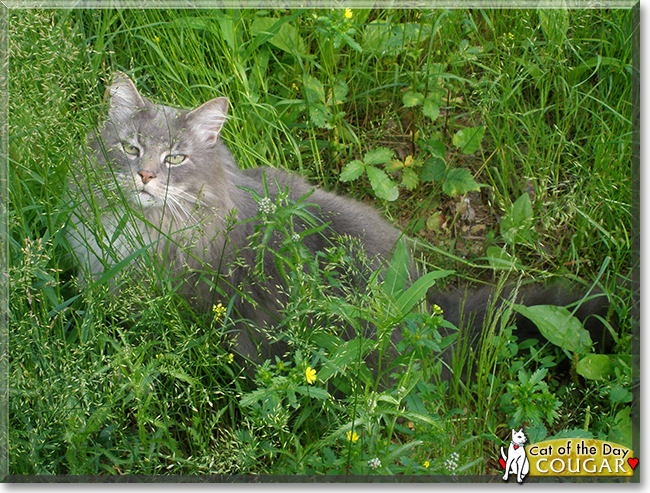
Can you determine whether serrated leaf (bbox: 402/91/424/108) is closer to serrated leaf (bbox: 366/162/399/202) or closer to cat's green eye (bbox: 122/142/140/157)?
serrated leaf (bbox: 366/162/399/202)

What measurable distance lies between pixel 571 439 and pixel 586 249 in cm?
138

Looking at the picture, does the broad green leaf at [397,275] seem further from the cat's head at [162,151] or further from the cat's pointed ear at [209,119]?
the cat's pointed ear at [209,119]

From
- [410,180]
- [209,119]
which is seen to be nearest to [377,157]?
[410,180]

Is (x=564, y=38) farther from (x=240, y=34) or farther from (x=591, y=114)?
(x=240, y=34)

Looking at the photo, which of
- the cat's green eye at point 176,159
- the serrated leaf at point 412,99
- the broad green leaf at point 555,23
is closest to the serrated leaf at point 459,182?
the serrated leaf at point 412,99

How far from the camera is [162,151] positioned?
213 cm

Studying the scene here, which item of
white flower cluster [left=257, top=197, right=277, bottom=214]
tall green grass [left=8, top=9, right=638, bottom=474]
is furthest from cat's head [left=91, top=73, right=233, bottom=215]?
white flower cluster [left=257, top=197, right=277, bottom=214]

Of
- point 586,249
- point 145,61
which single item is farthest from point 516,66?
point 145,61

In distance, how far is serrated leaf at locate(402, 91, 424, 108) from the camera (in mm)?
2809

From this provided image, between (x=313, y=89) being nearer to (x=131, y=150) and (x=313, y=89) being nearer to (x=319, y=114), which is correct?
(x=319, y=114)

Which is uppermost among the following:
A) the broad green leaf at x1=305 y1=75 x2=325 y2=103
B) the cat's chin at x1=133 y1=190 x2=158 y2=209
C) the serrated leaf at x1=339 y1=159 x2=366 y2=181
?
the broad green leaf at x1=305 y1=75 x2=325 y2=103

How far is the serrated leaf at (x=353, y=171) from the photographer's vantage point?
110 inches

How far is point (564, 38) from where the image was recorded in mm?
2619

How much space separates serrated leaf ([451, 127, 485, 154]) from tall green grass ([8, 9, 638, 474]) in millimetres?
102
